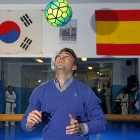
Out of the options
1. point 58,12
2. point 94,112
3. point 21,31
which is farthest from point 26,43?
point 94,112

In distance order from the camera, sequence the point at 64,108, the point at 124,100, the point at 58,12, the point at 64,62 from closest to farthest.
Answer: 1. the point at 64,108
2. the point at 64,62
3. the point at 58,12
4. the point at 124,100

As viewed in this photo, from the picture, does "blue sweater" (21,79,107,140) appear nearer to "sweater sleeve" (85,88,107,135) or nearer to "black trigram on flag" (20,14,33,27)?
"sweater sleeve" (85,88,107,135)

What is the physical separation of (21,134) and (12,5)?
12.2 ft

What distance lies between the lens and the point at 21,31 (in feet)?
15.0

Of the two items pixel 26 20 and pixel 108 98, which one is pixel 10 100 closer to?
pixel 26 20

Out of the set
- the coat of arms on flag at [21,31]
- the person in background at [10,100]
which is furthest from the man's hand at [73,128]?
the person in background at [10,100]

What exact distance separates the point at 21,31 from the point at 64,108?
9.95 feet

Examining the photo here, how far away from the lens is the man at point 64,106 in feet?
6.25

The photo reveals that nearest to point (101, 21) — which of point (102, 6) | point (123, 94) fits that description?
point (102, 6)

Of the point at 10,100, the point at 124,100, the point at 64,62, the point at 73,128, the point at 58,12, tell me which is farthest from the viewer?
the point at 124,100

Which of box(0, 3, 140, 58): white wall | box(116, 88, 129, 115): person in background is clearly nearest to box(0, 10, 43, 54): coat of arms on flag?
box(0, 3, 140, 58): white wall

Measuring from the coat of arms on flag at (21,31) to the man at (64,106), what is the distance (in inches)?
101

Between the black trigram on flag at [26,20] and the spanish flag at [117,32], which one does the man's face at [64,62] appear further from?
the black trigram on flag at [26,20]

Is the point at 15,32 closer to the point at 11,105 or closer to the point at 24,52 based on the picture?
the point at 24,52
